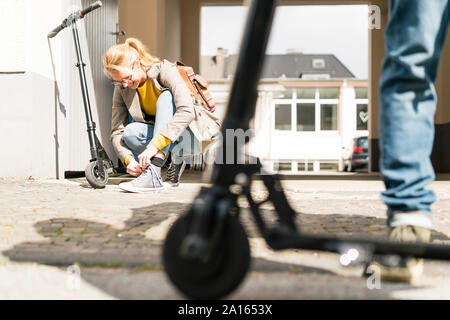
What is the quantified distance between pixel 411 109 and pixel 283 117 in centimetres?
2412

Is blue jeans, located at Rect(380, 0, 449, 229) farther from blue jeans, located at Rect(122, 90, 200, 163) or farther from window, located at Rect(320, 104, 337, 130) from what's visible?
window, located at Rect(320, 104, 337, 130)

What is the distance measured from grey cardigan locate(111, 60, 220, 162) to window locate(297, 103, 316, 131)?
21.9 m

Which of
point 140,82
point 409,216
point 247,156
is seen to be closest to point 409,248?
point 409,216

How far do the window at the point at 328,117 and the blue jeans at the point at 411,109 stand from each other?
24084mm

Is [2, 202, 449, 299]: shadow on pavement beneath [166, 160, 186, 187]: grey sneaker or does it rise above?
beneath

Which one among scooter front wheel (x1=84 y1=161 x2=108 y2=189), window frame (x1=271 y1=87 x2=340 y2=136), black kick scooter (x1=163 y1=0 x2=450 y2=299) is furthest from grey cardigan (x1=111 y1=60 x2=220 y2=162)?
window frame (x1=271 y1=87 x2=340 y2=136)

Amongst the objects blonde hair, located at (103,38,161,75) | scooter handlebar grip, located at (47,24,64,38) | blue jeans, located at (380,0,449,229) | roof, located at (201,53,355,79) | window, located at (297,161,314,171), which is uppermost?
roof, located at (201,53,355,79)

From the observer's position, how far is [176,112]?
295 cm

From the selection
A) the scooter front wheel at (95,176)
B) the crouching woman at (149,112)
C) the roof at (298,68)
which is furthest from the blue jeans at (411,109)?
the roof at (298,68)

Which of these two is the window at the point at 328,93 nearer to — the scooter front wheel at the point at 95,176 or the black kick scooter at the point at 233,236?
the scooter front wheel at the point at 95,176

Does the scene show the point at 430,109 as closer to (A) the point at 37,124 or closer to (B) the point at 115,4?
(A) the point at 37,124

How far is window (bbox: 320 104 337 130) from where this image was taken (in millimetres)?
24875

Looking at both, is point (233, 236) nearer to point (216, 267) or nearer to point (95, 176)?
point (216, 267)
